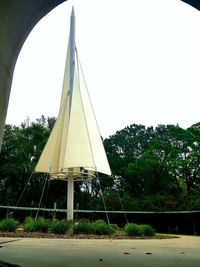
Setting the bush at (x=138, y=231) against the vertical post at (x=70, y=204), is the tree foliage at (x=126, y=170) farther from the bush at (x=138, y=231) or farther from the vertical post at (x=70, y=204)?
the bush at (x=138, y=231)

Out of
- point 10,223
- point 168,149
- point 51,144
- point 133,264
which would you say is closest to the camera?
point 133,264

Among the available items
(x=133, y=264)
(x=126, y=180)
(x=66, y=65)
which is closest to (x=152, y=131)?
(x=126, y=180)

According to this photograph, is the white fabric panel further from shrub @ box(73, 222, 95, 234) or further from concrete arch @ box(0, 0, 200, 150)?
concrete arch @ box(0, 0, 200, 150)

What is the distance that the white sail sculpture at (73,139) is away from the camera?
19.2 metres

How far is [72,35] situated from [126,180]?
687 inches

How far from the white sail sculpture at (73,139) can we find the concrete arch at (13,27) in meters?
15.2

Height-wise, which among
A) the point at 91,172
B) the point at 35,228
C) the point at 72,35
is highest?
the point at 72,35

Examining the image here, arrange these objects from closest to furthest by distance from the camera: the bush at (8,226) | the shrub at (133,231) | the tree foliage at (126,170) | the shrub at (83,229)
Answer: the shrub at (83,229) → the bush at (8,226) → the shrub at (133,231) → the tree foliage at (126,170)

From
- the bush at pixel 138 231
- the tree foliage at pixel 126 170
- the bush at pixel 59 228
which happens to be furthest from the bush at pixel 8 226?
the tree foliage at pixel 126 170

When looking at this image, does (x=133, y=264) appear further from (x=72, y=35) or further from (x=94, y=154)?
(x=72, y=35)

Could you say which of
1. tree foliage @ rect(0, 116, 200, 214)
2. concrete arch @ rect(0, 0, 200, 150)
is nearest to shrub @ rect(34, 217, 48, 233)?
concrete arch @ rect(0, 0, 200, 150)

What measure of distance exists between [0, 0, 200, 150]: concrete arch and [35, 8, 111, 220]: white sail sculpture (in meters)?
15.2

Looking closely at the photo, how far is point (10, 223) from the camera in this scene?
41.8 feet

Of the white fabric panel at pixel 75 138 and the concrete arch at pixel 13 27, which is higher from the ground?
the white fabric panel at pixel 75 138
